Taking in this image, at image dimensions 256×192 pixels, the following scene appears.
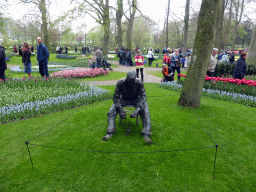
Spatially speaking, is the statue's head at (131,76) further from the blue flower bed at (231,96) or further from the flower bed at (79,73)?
the flower bed at (79,73)

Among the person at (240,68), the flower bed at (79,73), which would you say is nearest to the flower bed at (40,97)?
the flower bed at (79,73)

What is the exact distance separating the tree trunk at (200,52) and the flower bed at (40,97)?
10.9 ft

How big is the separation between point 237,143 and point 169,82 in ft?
20.0

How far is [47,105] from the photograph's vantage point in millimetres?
5895

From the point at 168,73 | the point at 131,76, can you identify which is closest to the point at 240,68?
the point at 168,73

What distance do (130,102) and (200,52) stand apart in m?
2.91

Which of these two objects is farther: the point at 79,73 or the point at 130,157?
the point at 79,73

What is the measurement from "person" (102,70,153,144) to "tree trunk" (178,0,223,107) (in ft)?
7.81

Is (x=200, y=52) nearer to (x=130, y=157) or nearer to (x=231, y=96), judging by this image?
(x=231, y=96)

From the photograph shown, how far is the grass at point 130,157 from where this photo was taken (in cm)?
276

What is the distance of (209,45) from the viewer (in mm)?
5438

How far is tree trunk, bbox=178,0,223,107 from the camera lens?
5.29 meters

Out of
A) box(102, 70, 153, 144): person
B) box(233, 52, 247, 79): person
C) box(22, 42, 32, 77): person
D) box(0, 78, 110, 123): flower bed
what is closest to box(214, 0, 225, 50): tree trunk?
box(233, 52, 247, 79): person

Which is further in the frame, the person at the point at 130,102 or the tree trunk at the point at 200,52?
the tree trunk at the point at 200,52
